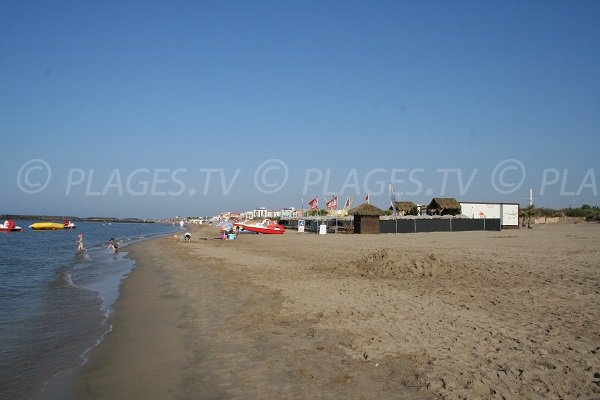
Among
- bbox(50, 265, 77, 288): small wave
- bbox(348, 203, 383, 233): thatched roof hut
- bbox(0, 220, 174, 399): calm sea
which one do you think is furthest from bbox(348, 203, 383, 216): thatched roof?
bbox(50, 265, 77, 288): small wave

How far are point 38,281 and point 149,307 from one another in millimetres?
8438

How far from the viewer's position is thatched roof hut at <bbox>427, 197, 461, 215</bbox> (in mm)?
60150

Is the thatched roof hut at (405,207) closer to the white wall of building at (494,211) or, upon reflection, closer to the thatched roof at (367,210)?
the white wall of building at (494,211)

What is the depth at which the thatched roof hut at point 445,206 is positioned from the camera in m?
60.2

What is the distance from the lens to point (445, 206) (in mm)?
61812

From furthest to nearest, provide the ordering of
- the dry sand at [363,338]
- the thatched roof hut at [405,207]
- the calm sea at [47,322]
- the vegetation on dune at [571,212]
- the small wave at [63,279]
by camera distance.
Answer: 1. the vegetation on dune at [571,212]
2. the thatched roof hut at [405,207]
3. the small wave at [63,279]
4. the calm sea at [47,322]
5. the dry sand at [363,338]

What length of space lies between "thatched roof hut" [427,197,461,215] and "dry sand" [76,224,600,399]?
159 ft

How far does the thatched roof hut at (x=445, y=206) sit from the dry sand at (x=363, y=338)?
4858 centimetres

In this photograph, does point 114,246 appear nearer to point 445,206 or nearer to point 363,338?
point 363,338

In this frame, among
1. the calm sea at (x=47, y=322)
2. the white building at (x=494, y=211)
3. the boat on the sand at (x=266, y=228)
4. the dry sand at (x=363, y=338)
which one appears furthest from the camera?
the white building at (x=494, y=211)

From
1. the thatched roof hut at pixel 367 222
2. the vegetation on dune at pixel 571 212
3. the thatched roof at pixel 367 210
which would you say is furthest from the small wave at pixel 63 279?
the vegetation on dune at pixel 571 212

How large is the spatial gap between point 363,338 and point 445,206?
5877 centimetres

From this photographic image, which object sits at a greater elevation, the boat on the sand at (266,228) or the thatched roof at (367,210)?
the thatched roof at (367,210)

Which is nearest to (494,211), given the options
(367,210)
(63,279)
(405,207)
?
(405,207)
